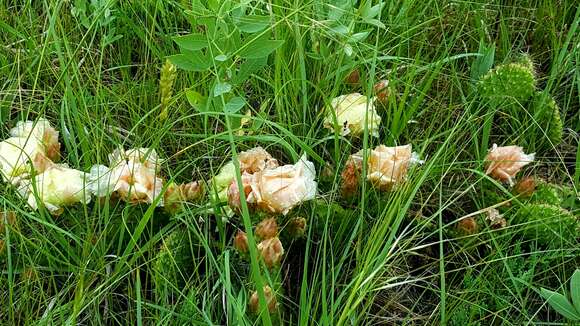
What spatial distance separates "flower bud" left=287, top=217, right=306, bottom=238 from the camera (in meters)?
1.28

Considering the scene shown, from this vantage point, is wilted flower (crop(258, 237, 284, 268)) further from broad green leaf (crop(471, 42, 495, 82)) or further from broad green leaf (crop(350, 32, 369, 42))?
broad green leaf (crop(471, 42, 495, 82))

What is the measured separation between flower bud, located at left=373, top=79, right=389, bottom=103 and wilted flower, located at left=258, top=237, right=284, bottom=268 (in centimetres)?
45

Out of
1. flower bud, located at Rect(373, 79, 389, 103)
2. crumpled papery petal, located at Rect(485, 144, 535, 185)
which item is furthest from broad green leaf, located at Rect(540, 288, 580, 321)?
flower bud, located at Rect(373, 79, 389, 103)

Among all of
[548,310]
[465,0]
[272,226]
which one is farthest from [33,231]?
[465,0]

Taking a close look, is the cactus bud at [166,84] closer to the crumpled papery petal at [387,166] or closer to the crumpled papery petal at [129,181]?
the crumpled papery petal at [129,181]

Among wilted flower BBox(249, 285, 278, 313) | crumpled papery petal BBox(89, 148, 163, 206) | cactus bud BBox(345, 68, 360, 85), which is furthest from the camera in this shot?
cactus bud BBox(345, 68, 360, 85)

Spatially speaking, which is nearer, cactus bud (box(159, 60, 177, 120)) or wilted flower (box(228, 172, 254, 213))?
wilted flower (box(228, 172, 254, 213))

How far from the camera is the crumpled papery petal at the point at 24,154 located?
4.32ft

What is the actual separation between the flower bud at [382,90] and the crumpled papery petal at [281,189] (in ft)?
1.16

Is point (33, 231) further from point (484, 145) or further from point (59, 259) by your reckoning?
point (484, 145)

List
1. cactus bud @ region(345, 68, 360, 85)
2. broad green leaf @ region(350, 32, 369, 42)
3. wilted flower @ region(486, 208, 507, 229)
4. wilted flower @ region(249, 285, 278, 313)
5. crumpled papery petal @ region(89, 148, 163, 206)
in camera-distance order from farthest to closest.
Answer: cactus bud @ region(345, 68, 360, 85) → broad green leaf @ region(350, 32, 369, 42) → wilted flower @ region(486, 208, 507, 229) → crumpled papery petal @ region(89, 148, 163, 206) → wilted flower @ region(249, 285, 278, 313)

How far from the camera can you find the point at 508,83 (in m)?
1.54

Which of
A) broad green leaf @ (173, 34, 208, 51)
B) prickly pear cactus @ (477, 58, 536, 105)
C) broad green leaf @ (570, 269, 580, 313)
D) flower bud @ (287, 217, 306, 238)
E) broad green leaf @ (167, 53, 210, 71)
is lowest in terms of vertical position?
broad green leaf @ (570, 269, 580, 313)

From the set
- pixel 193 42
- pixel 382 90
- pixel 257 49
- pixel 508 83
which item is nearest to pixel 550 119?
pixel 508 83
